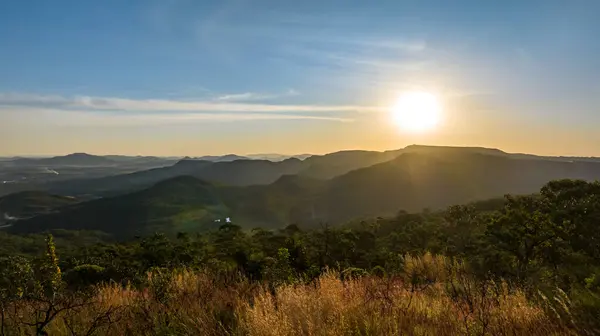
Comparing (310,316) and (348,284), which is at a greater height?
(310,316)

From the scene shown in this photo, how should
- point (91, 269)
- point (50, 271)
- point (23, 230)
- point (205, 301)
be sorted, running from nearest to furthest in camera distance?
point (205, 301)
point (50, 271)
point (91, 269)
point (23, 230)

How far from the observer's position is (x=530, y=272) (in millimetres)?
10852

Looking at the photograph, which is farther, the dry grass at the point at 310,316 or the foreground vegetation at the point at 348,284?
the foreground vegetation at the point at 348,284

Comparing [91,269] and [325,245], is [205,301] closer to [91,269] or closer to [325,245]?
[91,269]

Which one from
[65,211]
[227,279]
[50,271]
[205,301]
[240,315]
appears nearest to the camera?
[240,315]

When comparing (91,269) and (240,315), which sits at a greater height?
(240,315)

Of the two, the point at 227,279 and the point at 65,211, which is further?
the point at 65,211

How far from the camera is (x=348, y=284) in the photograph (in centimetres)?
866

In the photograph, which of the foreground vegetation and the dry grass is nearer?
the dry grass

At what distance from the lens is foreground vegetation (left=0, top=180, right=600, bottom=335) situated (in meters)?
5.86

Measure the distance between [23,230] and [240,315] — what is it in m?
210

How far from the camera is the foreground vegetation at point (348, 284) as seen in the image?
19.2ft

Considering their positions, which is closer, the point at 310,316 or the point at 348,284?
the point at 310,316

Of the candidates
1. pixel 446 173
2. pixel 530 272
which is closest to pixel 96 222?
pixel 446 173
